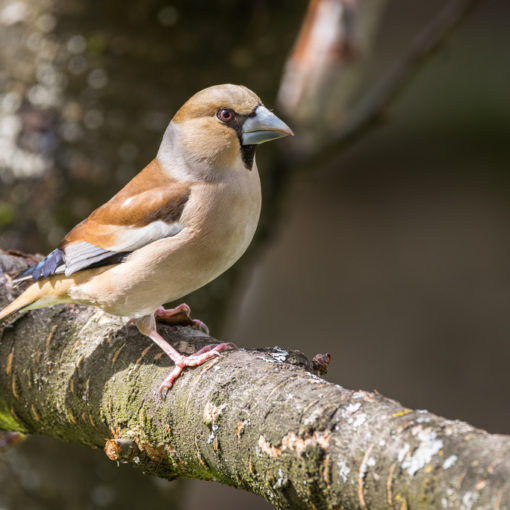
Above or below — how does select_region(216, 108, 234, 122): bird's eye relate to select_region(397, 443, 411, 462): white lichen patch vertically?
above

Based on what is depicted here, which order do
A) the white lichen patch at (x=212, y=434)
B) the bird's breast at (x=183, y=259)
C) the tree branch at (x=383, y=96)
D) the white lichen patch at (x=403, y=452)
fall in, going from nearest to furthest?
the white lichen patch at (x=403, y=452), the white lichen patch at (x=212, y=434), the bird's breast at (x=183, y=259), the tree branch at (x=383, y=96)

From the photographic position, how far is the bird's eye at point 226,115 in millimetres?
2393

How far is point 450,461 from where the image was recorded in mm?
1273

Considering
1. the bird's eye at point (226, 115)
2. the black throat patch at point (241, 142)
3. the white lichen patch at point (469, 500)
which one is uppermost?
the bird's eye at point (226, 115)

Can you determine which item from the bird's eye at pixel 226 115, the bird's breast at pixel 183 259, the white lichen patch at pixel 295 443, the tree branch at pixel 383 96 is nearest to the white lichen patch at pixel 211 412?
the white lichen patch at pixel 295 443

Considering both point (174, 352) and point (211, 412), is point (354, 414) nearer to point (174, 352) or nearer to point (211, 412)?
point (211, 412)

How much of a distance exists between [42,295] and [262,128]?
0.84 metres

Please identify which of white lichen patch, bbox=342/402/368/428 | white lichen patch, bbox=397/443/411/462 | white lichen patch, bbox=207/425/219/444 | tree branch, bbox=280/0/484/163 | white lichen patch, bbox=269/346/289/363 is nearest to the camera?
white lichen patch, bbox=397/443/411/462

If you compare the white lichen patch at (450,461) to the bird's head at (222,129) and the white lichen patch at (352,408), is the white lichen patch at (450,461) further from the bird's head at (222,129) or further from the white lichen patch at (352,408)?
the bird's head at (222,129)

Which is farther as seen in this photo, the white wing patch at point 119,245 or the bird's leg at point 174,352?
the white wing patch at point 119,245

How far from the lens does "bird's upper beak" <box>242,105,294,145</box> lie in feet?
7.56

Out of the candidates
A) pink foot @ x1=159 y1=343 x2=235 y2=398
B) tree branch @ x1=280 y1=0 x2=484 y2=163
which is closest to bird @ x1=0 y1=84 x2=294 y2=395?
pink foot @ x1=159 y1=343 x2=235 y2=398

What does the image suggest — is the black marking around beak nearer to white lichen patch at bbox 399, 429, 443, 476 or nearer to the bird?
the bird

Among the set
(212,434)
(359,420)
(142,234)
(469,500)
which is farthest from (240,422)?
(142,234)
